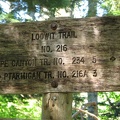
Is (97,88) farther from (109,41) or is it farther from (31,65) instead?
(31,65)

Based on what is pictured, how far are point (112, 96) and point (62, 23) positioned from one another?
7.87 metres

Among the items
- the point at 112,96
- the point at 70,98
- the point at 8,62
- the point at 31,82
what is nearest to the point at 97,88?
the point at 70,98

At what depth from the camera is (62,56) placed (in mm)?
1846

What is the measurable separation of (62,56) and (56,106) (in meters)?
0.34

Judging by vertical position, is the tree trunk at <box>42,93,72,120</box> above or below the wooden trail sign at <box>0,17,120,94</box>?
below

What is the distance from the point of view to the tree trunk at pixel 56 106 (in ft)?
5.95

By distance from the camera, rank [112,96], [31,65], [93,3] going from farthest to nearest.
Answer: [93,3], [112,96], [31,65]

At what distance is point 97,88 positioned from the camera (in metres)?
1.75

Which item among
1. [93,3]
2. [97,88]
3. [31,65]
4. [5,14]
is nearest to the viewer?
[97,88]

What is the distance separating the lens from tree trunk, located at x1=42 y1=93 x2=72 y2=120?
71.4 inches

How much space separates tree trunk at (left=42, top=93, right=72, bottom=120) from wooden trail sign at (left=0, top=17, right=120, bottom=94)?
5 centimetres

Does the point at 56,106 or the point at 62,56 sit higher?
the point at 62,56

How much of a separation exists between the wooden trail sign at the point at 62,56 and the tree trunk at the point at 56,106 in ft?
0.16

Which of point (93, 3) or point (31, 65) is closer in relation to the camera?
Answer: point (31, 65)
